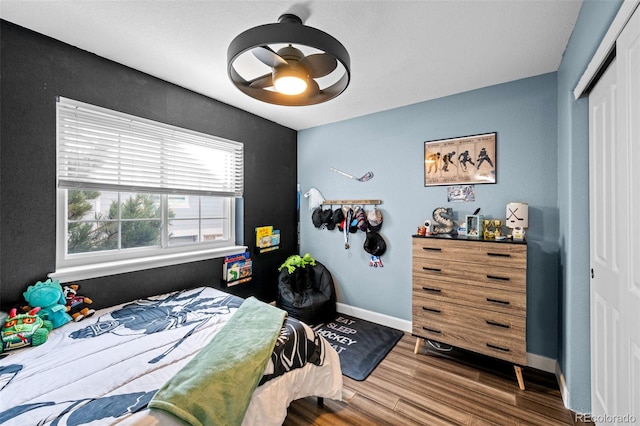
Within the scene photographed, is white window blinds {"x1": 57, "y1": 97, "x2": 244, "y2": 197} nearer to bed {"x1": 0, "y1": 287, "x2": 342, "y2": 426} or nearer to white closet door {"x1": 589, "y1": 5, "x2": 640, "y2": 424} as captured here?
bed {"x1": 0, "y1": 287, "x2": 342, "y2": 426}

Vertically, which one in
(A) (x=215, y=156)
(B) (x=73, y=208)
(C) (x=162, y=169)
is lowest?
(B) (x=73, y=208)

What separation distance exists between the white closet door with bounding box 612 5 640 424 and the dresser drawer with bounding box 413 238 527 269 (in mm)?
852

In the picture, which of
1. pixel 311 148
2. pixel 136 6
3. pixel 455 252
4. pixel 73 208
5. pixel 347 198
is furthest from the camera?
pixel 311 148

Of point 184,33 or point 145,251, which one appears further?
point 145,251

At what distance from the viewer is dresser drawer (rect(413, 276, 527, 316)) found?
195 cm

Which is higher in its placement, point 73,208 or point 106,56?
point 106,56

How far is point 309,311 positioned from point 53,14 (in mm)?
3047

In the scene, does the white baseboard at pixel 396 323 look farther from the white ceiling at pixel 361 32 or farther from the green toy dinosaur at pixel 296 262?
the white ceiling at pixel 361 32

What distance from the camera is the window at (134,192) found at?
6.16 ft

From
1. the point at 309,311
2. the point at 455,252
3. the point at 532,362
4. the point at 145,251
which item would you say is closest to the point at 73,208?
the point at 145,251

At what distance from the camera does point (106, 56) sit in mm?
1973

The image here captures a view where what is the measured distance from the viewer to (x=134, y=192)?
221 cm

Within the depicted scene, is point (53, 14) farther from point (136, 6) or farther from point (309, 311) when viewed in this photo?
point (309, 311)

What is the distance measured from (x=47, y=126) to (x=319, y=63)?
1.86 meters
